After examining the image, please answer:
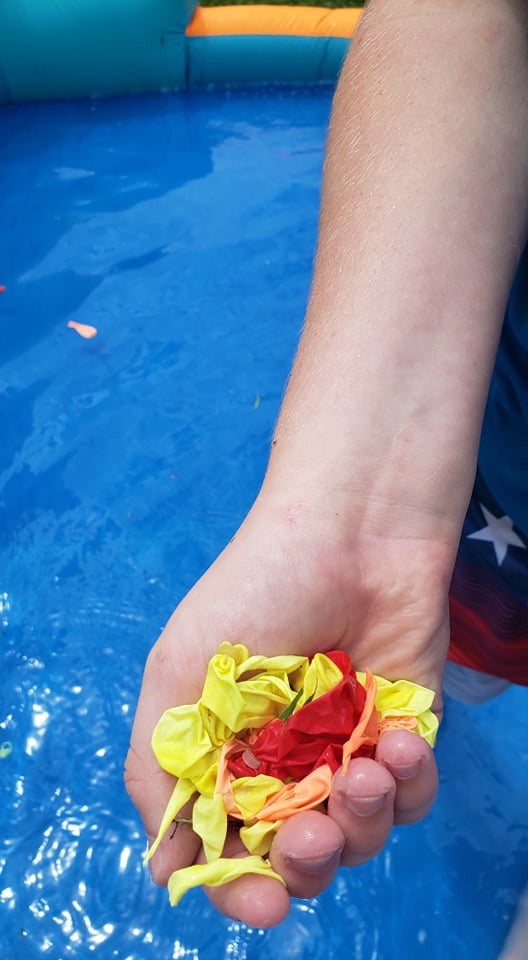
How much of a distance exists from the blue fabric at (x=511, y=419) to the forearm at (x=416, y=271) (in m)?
0.09

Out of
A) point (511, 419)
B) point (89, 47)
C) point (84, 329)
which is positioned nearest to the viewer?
point (511, 419)

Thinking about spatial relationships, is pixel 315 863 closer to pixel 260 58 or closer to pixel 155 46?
pixel 155 46

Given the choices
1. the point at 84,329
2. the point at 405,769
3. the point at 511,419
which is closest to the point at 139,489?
the point at 84,329

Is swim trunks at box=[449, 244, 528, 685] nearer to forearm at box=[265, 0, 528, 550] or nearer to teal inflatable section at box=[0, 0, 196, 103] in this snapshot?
forearm at box=[265, 0, 528, 550]

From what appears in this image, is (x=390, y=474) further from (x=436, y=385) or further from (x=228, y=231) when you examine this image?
(x=228, y=231)

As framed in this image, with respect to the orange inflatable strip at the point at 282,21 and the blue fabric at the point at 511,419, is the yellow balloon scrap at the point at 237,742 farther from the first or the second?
the orange inflatable strip at the point at 282,21

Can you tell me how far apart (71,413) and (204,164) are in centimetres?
154

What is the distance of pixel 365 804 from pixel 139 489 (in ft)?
5.13

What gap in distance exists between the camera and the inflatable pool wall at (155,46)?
3.33m

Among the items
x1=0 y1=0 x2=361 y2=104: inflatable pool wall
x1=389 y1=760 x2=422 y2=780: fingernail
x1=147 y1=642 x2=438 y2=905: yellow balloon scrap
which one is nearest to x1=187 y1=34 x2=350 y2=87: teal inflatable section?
x1=0 y1=0 x2=361 y2=104: inflatable pool wall

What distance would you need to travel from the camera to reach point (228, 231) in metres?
3.06

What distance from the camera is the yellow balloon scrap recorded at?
868 mm

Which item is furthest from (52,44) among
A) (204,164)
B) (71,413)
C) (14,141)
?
(71,413)

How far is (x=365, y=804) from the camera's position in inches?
32.0
